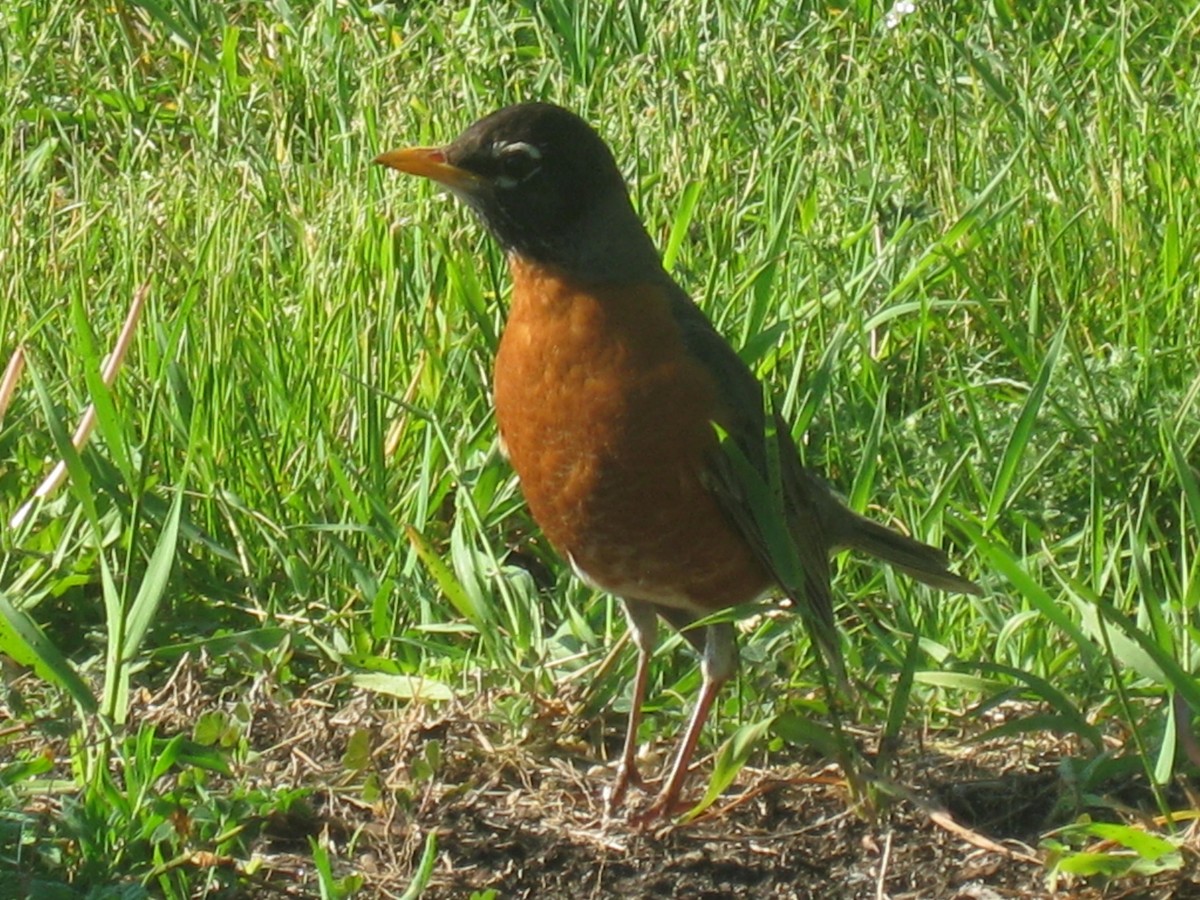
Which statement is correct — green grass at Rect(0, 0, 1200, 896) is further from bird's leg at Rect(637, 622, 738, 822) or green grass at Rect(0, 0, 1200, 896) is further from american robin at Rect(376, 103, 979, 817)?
american robin at Rect(376, 103, 979, 817)

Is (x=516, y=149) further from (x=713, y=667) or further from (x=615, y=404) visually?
(x=713, y=667)

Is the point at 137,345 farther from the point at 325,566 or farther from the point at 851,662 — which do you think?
the point at 851,662

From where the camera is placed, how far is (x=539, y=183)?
333 cm

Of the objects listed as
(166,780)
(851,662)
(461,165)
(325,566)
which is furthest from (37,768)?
(851,662)

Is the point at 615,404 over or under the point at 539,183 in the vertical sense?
under

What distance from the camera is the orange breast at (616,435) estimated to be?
127 inches

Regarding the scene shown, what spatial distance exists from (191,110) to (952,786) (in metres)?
3.22

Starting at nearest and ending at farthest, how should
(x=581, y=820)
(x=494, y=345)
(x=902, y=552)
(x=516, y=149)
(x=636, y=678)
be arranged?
(x=581, y=820) < (x=516, y=149) < (x=636, y=678) < (x=902, y=552) < (x=494, y=345)

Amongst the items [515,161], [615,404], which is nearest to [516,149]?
[515,161]

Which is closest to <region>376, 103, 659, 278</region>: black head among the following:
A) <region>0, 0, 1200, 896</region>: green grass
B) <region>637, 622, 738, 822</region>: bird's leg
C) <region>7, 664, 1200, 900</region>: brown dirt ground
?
<region>0, 0, 1200, 896</region>: green grass

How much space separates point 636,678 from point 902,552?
53 cm

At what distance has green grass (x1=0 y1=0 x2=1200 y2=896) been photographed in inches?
130

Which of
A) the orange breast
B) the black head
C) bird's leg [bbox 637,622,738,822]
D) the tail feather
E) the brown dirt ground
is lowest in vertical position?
the brown dirt ground

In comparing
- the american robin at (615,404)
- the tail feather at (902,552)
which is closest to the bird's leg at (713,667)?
the american robin at (615,404)
